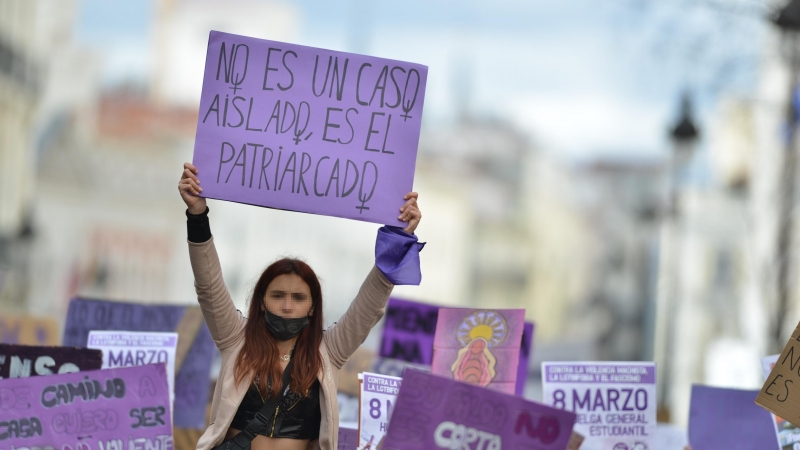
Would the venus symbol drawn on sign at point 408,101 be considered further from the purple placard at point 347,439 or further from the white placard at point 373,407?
the purple placard at point 347,439

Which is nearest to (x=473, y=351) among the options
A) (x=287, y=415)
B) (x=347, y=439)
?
(x=347, y=439)

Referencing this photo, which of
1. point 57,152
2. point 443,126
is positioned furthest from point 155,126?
point 443,126

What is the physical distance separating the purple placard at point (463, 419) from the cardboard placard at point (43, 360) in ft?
7.15

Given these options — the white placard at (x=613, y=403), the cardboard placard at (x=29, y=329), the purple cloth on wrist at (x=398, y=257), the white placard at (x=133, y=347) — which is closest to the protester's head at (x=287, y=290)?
the purple cloth on wrist at (x=398, y=257)

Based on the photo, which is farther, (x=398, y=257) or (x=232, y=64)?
(x=232, y=64)

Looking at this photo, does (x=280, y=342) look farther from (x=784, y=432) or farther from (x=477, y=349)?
(x=784, y=432)

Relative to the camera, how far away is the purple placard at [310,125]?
5.85 meters

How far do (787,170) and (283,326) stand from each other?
8.18m

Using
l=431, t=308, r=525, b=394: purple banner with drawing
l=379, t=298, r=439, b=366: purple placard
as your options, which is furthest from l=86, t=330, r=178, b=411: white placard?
l=431, t=308, r=525, b=394: purple banner with drawing

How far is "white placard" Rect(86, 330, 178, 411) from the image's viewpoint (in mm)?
8688

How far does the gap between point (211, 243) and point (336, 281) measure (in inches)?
2972

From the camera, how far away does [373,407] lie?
7.32 meters

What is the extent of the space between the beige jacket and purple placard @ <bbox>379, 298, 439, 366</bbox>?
4.14m

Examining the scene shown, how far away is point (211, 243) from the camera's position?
5277mm
